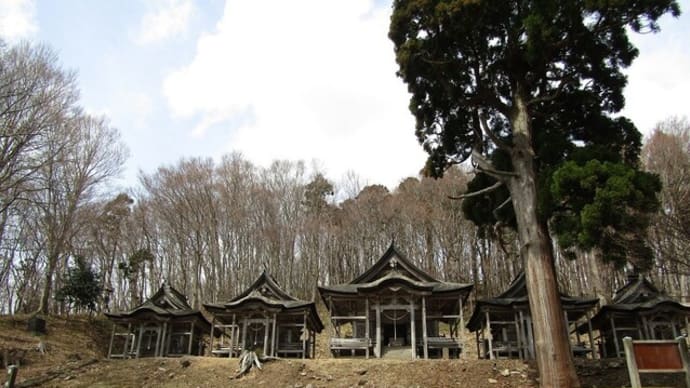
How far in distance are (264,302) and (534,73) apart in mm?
14345

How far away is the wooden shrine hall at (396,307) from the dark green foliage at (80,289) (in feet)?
49.0

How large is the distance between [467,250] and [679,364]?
26820 mm

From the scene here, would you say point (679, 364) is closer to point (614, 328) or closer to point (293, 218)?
point (614, 328)

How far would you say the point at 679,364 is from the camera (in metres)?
7.66

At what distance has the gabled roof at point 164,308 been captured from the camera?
75.9 feet

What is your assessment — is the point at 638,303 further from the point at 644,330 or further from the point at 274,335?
the point at 274,335

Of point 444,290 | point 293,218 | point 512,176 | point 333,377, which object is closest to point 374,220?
point 293,218

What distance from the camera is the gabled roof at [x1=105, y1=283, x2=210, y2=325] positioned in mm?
23125

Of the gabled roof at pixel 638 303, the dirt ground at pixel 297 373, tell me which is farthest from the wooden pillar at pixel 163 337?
the gabled roof at pixel 638 303

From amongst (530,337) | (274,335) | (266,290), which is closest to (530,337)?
(530,337)

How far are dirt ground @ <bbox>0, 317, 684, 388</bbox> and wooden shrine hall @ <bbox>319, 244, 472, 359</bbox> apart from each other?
289cm

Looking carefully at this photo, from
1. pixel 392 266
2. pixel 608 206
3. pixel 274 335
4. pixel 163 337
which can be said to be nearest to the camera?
pixel 608 206

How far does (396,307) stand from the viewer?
20.6 m

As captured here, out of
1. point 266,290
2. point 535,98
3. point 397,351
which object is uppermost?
point 535,98
